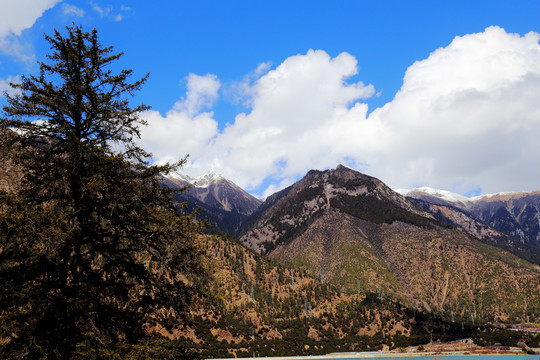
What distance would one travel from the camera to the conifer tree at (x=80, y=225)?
1127 centimetres

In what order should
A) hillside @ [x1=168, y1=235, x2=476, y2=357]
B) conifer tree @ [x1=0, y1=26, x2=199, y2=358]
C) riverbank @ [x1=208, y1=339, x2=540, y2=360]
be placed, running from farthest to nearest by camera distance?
hillside @ [x1=168, y1=235, x2=476, y2=357] → riverbank @ [x1=208, y1=339, x2=540, y2=360] → conifer tree @ [x1=0, y1=26, x2=199, y2=358]

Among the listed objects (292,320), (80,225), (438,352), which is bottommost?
(438,352)

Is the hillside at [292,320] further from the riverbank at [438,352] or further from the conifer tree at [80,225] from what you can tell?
the conifer tree at [80,225]

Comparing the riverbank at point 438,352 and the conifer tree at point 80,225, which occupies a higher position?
the conifer tree at point 80,225

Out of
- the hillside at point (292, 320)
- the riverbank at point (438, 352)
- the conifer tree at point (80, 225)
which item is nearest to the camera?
the conifer tree at point (80, 225)

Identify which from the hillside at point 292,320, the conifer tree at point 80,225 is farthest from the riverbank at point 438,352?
the conifer tree at point 80,225

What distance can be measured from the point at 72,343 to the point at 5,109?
8039 mm

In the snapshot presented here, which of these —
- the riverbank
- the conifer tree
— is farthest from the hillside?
the conifer tree

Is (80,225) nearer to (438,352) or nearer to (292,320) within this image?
(438,352)

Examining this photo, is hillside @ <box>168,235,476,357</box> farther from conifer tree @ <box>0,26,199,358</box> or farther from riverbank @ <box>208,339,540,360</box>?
conifer tree @ <box>0,26,199,358</box>

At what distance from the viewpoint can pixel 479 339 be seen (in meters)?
95.4

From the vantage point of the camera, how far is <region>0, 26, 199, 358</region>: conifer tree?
11273mm

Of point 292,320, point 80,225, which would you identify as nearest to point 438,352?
point 292,320

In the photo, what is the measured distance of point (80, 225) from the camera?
12.6m
